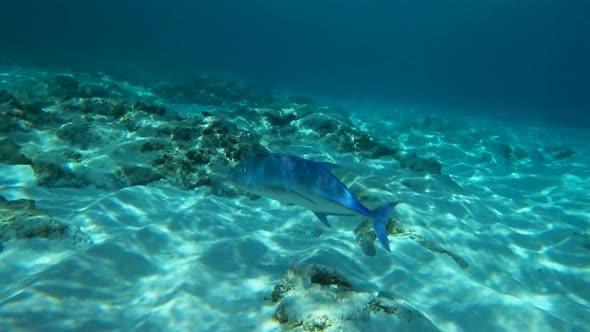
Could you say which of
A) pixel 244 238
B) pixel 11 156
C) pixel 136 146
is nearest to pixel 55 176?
pixel 11 156

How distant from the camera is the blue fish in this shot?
2.87 m

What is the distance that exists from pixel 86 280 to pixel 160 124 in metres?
5.04

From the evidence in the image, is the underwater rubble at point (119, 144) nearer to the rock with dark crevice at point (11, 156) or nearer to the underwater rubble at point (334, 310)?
the rock with dark crevice at point (11, 156)

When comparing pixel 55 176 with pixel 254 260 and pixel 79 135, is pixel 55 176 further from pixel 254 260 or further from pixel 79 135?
pixel 254 260

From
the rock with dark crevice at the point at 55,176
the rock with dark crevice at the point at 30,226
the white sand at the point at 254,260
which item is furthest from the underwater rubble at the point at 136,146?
the rock with dark crevice at the point at 30,226

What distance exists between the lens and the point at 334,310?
2.55 metres

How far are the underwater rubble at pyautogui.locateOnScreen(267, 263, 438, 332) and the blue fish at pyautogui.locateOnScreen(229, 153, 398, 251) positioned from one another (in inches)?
22.0

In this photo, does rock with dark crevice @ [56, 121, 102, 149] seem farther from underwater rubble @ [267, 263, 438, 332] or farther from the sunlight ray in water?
underwater rubble @ [267, 263, 438, 332]

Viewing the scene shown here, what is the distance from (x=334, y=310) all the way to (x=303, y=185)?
1068 mm

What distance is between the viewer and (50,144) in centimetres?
665

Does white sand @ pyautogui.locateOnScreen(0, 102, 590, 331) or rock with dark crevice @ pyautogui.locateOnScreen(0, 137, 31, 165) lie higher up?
rock with dark crevice @ pyautogui.locateOnScreen(0, 137, 31, 165)

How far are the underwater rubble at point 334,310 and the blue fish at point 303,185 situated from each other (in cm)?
56

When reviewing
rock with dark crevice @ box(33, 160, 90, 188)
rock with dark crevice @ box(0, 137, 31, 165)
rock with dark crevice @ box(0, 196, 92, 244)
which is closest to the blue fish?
rock with dark crevice @ box(0, 196, 92, 244)

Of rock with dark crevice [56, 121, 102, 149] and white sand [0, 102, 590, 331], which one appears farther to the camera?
rock with dark crevice [56, 121, 102, 149]
